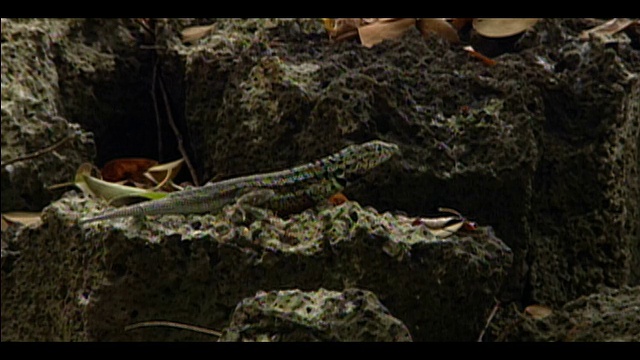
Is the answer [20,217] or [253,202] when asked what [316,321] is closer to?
[253,202]

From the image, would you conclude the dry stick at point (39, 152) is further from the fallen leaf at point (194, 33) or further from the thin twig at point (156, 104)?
the fallen leaf at point (194, 33)

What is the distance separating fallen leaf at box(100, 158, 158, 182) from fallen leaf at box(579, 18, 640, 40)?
6.97 ft

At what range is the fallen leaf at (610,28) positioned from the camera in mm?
4012

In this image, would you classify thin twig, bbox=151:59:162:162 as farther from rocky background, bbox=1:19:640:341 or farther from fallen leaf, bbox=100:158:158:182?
fallen leaf, bbox=100:158:158:182

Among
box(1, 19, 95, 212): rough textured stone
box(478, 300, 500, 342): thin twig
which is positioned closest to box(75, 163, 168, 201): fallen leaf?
box(1, 19, 95, 212): rough textured stone

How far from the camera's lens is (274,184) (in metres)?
3.32

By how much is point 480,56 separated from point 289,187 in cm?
122

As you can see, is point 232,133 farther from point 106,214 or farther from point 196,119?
point 106,214

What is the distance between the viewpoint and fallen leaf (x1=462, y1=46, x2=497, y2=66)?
3926 mm

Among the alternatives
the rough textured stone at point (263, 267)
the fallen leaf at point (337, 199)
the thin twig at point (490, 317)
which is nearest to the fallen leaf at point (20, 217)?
the rough textured stone at point (263, 267)

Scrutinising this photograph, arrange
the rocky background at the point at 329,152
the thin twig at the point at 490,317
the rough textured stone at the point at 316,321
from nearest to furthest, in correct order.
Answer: the rough textured stone at the point at 316,321 → the rocky background at the point at 329,152 → the thin twig at the point at 490,317

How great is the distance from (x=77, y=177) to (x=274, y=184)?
104 centimetres

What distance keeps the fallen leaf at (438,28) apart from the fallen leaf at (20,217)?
1.93m

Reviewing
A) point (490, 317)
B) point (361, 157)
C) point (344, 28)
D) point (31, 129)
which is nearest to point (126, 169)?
point (31, 129)
